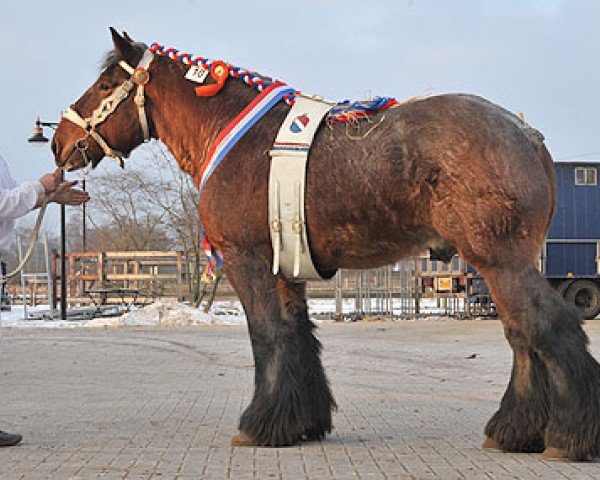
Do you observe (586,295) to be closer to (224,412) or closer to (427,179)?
(224,412)

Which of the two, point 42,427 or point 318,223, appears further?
point 42,427

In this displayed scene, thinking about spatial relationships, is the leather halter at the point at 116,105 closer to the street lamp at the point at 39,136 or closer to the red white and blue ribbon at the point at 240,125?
the red white and blue ribbon at the point at 240,125

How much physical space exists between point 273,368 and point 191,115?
6.32 ft

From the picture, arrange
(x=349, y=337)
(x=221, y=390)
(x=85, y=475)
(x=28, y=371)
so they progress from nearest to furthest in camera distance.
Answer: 1. (x=85, y=475)
2. (x=221, y=390)
3. (x=28, y=371)
4. (x=349, y=337)

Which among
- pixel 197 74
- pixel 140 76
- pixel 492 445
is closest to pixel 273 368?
pixel 492 445

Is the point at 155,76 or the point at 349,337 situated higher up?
the point at 155,76

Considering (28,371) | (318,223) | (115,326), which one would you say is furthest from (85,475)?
(115,326)

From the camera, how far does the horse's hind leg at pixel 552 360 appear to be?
4.93 metres

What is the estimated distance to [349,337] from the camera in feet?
66.5

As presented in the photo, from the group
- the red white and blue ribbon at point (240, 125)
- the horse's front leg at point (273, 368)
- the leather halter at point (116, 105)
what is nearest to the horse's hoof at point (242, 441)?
the horse's front leg at point (273, 368)

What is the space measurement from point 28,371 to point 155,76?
7.75 metres

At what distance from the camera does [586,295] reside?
92.1 feet

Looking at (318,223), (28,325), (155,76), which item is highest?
(155,76)

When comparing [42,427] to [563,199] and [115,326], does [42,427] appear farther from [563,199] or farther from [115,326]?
[563,199]
